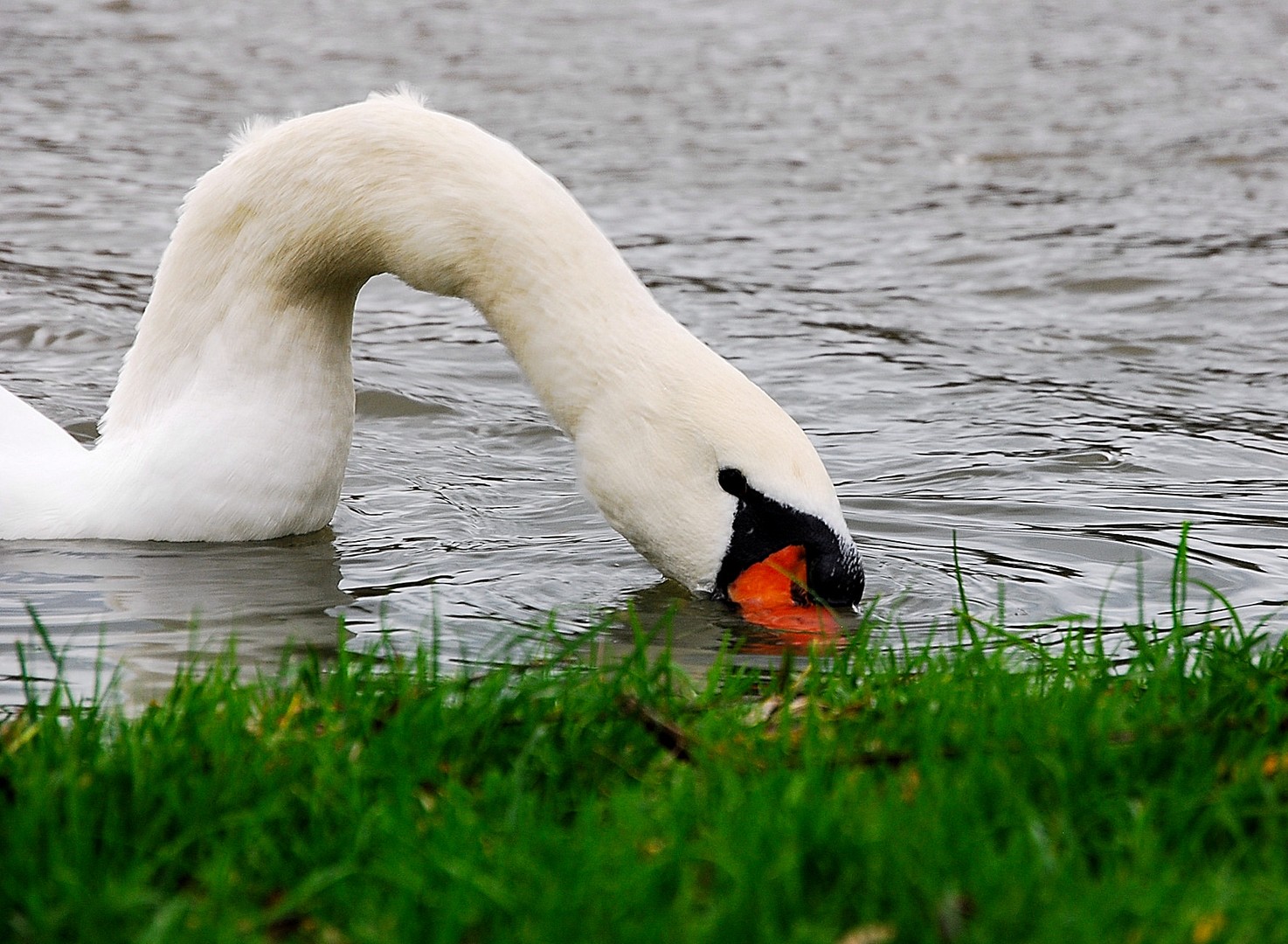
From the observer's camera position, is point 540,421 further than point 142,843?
Yes

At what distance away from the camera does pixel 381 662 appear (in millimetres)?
4262

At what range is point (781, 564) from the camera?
4402 millimetres

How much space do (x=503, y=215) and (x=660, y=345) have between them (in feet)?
1.78

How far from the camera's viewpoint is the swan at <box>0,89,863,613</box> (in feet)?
14.4

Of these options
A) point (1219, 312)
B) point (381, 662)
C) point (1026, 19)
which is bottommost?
point (381, 662)

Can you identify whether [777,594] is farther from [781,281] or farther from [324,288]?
[781,281]

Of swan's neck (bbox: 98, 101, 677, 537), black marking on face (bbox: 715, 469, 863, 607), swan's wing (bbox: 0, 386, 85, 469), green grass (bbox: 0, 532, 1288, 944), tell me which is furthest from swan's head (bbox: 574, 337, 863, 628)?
swan's wing (bbox: 0, 386, 85, 469)

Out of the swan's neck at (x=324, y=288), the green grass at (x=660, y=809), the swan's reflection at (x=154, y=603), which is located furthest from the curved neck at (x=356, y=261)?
the green grass at (x=660, y=809)

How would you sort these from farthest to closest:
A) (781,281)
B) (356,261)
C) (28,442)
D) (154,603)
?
1. (781,281)
2. (28,442)
3. (356,261)
4. (154,603)

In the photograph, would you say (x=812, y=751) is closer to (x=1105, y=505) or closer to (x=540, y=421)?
(x=1105, y=505)

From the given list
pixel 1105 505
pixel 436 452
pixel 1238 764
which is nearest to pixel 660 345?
pixel 1238 764

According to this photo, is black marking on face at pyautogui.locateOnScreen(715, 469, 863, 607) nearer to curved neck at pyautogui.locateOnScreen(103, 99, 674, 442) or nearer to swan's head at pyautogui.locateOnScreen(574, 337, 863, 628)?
swan's head at pyautogui.locateOnScreen(574, 337, 863, 628)

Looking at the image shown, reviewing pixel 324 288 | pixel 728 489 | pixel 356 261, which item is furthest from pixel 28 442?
pixel 728 489

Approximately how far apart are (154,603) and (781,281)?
5514mm
